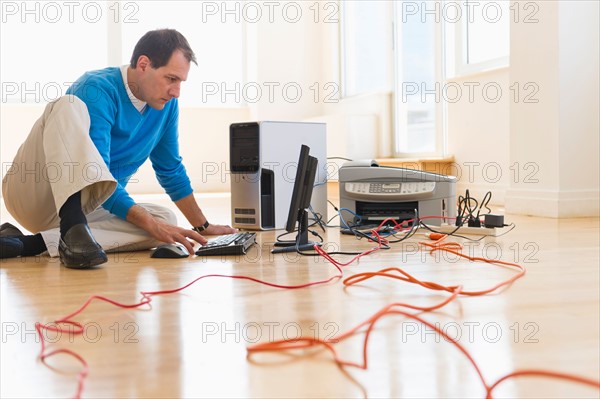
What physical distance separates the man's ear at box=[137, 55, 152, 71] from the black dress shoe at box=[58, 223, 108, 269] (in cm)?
61

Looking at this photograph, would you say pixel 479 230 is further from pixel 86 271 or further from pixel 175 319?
pixel 175 319

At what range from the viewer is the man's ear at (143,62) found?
7.09 ft

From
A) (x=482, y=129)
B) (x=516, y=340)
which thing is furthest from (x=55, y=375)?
(x=482, y=129)

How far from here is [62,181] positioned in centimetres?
185

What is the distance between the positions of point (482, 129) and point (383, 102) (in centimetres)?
155

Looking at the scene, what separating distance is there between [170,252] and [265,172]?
1.13 m

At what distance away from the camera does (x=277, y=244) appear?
7.56ft

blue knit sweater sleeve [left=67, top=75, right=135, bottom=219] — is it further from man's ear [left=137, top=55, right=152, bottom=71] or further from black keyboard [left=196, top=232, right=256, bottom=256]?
black keyboard [left=196, top=232, right=256, bottom=256]

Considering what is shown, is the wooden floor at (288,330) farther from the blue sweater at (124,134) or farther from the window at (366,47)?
the window at (366,47)

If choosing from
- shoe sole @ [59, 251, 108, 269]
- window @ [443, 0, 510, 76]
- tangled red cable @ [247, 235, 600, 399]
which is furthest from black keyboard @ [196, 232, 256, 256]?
window @ [443, 0, 510, 76]

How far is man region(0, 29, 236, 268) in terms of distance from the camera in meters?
1.85

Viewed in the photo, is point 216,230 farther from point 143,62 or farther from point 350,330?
point 350,330

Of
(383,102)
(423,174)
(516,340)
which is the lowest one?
(516,340)

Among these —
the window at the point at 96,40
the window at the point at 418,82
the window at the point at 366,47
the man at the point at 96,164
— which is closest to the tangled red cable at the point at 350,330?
the man at the point at 96,164
